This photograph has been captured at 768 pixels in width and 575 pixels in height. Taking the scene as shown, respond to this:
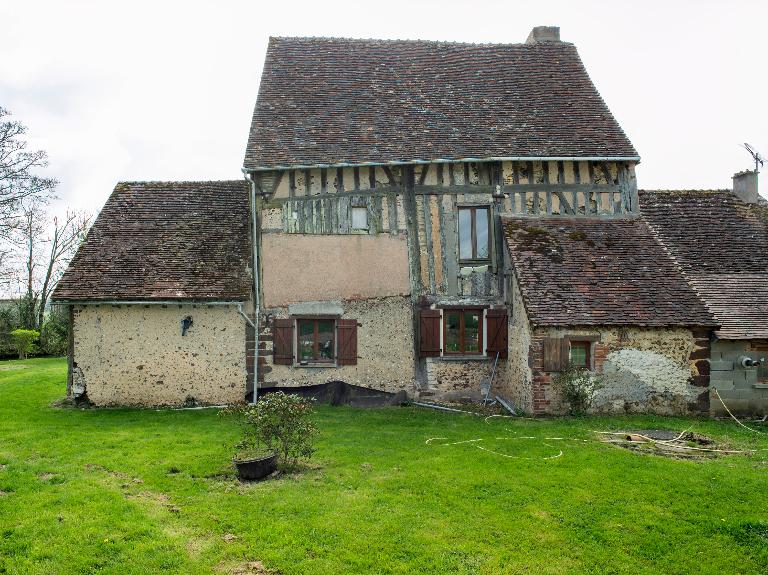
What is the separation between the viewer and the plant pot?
8320mm

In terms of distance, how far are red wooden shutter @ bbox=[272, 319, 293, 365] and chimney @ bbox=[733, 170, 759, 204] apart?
13140mm

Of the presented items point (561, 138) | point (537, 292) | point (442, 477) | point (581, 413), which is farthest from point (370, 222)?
point (442, 477)

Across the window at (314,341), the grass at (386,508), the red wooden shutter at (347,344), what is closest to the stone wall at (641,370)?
the grass at (386,508)

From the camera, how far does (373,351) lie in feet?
47.9

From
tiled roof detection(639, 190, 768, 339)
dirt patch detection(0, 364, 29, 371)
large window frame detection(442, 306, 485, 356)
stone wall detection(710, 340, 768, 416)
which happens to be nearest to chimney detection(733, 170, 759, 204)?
tiled roof detection(639, 190, 768, 339)

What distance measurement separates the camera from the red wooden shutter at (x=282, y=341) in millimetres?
14445

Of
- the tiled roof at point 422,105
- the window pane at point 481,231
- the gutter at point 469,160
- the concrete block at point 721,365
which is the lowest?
the concrete block at point 721,365

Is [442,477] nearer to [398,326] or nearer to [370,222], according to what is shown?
[398,326]

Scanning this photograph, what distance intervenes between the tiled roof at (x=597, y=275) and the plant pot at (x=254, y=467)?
6603 mm

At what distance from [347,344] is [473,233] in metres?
4.18

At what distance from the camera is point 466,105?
16.3 m

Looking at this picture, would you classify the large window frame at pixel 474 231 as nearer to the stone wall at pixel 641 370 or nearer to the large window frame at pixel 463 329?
the large window frame at pixel 463 329

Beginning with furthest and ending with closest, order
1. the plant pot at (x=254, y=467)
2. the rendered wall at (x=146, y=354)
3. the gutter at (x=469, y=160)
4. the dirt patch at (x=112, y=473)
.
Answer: the gutter at (x=469, y=160)
the rendered wall at (x=146, y=354)
the dirt patch at (x=112, y=473)
the plant pot at (x=254, y=467)

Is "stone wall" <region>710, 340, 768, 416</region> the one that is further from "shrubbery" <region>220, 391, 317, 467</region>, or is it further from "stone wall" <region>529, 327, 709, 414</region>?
"shrubbery" <region>220, 391, 317, 467</region>
